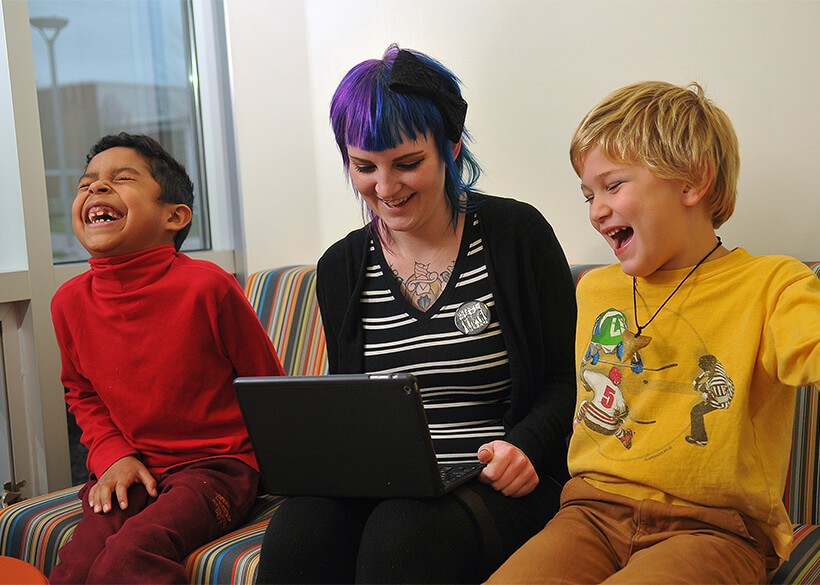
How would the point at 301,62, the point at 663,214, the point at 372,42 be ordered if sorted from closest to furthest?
the point at 663,214
the point at 372,42
the point at 301,62

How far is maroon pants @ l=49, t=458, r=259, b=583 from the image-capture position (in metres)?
1.20

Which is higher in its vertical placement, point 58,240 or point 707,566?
point 58,240

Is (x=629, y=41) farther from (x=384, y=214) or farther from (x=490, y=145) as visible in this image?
(x=384, y=214)

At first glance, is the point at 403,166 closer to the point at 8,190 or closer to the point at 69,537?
the point at 69,537

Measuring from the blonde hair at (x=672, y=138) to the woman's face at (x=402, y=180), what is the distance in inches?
11.7

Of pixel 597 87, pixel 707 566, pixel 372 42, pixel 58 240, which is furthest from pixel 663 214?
pixel 58 240

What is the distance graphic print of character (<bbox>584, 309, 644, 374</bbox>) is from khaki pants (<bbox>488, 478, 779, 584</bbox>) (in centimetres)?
20

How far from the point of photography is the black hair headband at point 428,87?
1.27 m

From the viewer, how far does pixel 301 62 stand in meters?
2.40

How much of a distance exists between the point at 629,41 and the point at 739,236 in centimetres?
50

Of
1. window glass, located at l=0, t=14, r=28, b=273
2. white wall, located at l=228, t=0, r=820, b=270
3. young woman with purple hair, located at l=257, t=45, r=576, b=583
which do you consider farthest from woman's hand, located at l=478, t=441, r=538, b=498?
window glass, located at l=0, t=14, r=28, b=273

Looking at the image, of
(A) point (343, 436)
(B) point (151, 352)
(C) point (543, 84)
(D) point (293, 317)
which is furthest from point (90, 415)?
(C) point (543, 84)

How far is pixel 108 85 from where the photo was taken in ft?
7.13

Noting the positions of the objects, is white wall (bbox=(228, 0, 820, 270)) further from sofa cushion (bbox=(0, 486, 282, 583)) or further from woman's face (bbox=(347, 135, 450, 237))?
sofa cushion (bbox=(0, 486, 282, 583))
